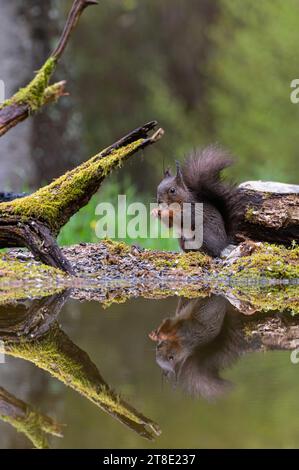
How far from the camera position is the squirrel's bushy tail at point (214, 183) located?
24.2 feet

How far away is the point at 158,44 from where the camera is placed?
21.8 meters

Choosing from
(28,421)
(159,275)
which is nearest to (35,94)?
(159,275)

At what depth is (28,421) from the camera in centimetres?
321

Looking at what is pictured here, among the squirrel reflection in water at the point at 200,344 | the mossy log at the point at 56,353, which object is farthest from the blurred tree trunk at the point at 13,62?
the squirrel reflection in water at the point at 200,344

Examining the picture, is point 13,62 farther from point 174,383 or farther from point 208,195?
point 174,383

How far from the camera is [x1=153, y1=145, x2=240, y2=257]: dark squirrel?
24.3 feet

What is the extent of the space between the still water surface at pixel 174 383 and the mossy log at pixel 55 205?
0.97 m

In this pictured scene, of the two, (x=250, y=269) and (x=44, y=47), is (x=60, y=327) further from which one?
(x=44, y=47)

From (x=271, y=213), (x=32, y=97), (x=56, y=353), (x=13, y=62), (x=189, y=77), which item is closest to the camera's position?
(x=56, y=353)

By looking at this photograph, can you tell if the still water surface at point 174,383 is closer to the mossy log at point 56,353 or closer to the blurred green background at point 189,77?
the mossy log at point 56,353

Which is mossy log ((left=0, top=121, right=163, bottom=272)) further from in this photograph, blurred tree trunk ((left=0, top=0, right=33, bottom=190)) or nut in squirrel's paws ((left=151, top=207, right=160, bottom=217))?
blurred tree trunk ((left=0, top=0, right=33, bottom=190))

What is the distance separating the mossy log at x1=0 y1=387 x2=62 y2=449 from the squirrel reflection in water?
2.16 feet

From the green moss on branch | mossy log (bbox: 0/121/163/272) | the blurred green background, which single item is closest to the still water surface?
mossy log (bbox: 0/121/163/272)

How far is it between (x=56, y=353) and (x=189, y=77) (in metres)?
18.7
